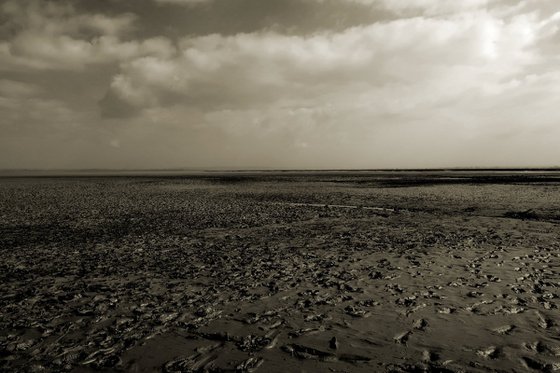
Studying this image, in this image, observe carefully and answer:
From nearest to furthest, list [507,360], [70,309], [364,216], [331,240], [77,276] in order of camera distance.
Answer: [507,360] < [70,309] < [77,276] < [331,240] < [364,216]

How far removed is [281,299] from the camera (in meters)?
8.69

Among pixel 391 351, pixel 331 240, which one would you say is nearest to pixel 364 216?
pixel 331 240

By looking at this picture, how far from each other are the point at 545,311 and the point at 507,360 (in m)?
2.67

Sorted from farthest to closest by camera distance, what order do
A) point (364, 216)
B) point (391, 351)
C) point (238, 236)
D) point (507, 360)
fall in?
point (364, 216) < point (238, 236) < point (391, 351) < point (507, 360)

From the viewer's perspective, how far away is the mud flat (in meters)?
5.98

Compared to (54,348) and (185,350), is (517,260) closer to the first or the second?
(185,350)

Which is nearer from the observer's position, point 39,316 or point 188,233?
point 39,316

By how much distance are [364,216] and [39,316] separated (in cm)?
1783

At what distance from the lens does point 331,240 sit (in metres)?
15.5

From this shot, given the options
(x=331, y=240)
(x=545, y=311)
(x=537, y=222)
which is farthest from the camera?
(x=537, y=222)

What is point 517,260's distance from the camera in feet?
39.0

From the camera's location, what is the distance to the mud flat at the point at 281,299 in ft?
19.6

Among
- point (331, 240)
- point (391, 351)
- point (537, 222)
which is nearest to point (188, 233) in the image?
point (331, 240)

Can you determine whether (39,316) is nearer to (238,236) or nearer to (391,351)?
(391,351)
